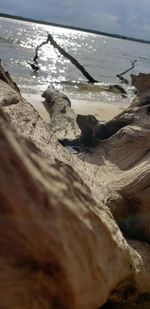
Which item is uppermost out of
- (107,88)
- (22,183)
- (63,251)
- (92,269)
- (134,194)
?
(22,183)

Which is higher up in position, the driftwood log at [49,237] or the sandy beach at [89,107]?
the driftwood log at [49,237]

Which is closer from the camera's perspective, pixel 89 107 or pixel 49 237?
pixel 49 237

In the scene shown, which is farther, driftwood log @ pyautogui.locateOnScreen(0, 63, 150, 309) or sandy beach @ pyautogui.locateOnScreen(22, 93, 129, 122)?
sandy beach @ pyautogui.locateOnScreen(22, 93, 129, 122)

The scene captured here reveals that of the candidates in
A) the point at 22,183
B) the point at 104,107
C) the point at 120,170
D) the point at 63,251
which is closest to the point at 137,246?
the point at 120,170

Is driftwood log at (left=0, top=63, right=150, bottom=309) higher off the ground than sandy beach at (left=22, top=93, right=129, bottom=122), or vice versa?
driftwood log at (left=0, top=63, right=150, bottom=309)

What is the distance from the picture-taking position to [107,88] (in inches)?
695

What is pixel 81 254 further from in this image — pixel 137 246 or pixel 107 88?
pixel 107 88

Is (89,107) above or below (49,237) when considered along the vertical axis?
below

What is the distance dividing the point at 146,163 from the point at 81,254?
6.84 feet

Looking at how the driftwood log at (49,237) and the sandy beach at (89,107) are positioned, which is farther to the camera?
the sandy beach at (89,107)

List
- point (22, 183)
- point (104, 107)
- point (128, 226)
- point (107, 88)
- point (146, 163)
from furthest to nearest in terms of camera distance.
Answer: point (107, 88), point (104, 107), point (146, 163), point (128, 226), point (22, 183)

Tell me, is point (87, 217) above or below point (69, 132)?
above

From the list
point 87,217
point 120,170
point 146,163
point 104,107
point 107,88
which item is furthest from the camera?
point 107,88

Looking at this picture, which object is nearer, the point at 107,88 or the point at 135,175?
the point at 135,175
